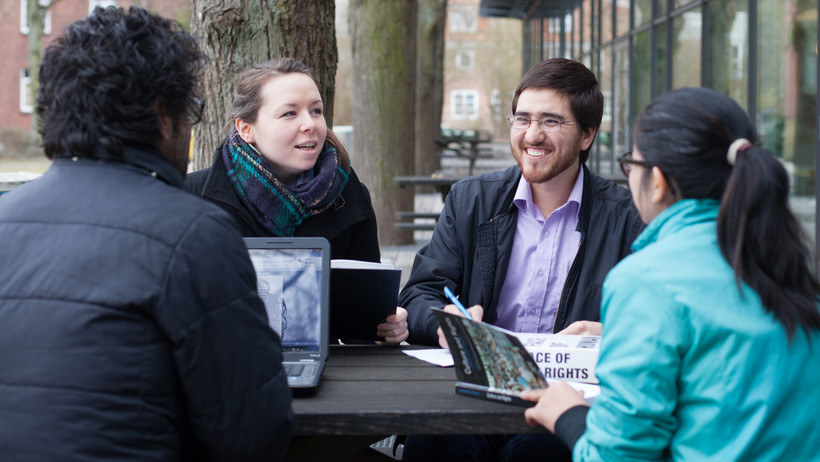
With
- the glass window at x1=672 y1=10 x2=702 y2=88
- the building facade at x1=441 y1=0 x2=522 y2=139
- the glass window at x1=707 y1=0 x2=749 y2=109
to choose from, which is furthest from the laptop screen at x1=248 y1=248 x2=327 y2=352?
the building facade at x1=441 y1=0 x2=522 y2=139

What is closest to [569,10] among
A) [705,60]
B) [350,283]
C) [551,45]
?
[551,45]

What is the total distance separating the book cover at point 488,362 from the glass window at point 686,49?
29.8 ft

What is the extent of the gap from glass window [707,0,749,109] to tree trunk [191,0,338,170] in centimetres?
616

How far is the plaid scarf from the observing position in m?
2.97

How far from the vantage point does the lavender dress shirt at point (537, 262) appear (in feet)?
9.77

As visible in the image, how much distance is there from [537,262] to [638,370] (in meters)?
1.26

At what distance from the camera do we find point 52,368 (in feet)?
5.42

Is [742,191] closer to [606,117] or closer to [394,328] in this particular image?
[394,328]

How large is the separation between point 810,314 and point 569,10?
2128 cm

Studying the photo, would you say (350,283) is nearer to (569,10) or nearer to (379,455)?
(379,455)

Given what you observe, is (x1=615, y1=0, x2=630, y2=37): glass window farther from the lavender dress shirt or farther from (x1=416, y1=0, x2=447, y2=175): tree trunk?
the lavender dress shirt

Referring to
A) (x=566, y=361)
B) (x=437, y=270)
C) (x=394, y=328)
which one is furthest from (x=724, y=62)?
(x=566, y=361)

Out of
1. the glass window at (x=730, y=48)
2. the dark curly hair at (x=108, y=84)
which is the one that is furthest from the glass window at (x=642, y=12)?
the dark curly hair at (x=108, y=84)

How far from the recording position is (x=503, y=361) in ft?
7.00
